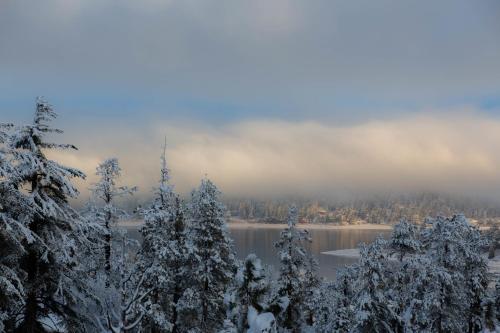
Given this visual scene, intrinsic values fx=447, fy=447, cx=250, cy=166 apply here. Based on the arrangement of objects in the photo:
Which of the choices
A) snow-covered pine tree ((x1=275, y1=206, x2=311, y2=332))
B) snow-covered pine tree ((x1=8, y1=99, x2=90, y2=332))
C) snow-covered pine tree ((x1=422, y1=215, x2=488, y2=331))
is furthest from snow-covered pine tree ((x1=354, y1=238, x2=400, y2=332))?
snow-covered pine tree ((x1=8, y1=99, x2=90, y2=332))

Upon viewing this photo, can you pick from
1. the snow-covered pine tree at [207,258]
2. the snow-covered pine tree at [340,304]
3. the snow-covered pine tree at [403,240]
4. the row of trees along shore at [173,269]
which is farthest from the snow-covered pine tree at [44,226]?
the snow-covered pine tree at [403,240]

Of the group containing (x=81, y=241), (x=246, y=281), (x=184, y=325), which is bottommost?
(x=184, y=325)

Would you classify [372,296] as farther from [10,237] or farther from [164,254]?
[10,237]

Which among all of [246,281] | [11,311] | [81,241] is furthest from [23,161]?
[246,281]

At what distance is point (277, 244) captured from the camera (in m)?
37.7

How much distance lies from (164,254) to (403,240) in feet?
54.8

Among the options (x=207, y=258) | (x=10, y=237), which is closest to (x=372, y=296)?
(x=207, y=258)

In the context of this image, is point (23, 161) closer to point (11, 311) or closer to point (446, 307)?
point (11, 311)

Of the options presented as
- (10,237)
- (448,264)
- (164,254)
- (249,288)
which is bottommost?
(249,288)

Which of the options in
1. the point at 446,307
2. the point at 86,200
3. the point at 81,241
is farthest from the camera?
the point at 446,307

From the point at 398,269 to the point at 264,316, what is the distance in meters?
9.90

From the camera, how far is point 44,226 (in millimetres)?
13266

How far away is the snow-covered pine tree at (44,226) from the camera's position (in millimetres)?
12703

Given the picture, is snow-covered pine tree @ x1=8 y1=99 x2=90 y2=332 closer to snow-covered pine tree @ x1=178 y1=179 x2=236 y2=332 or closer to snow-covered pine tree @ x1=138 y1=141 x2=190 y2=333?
snow-covered pine tree @ x1=138 y1=141 x2=190 y2=333
